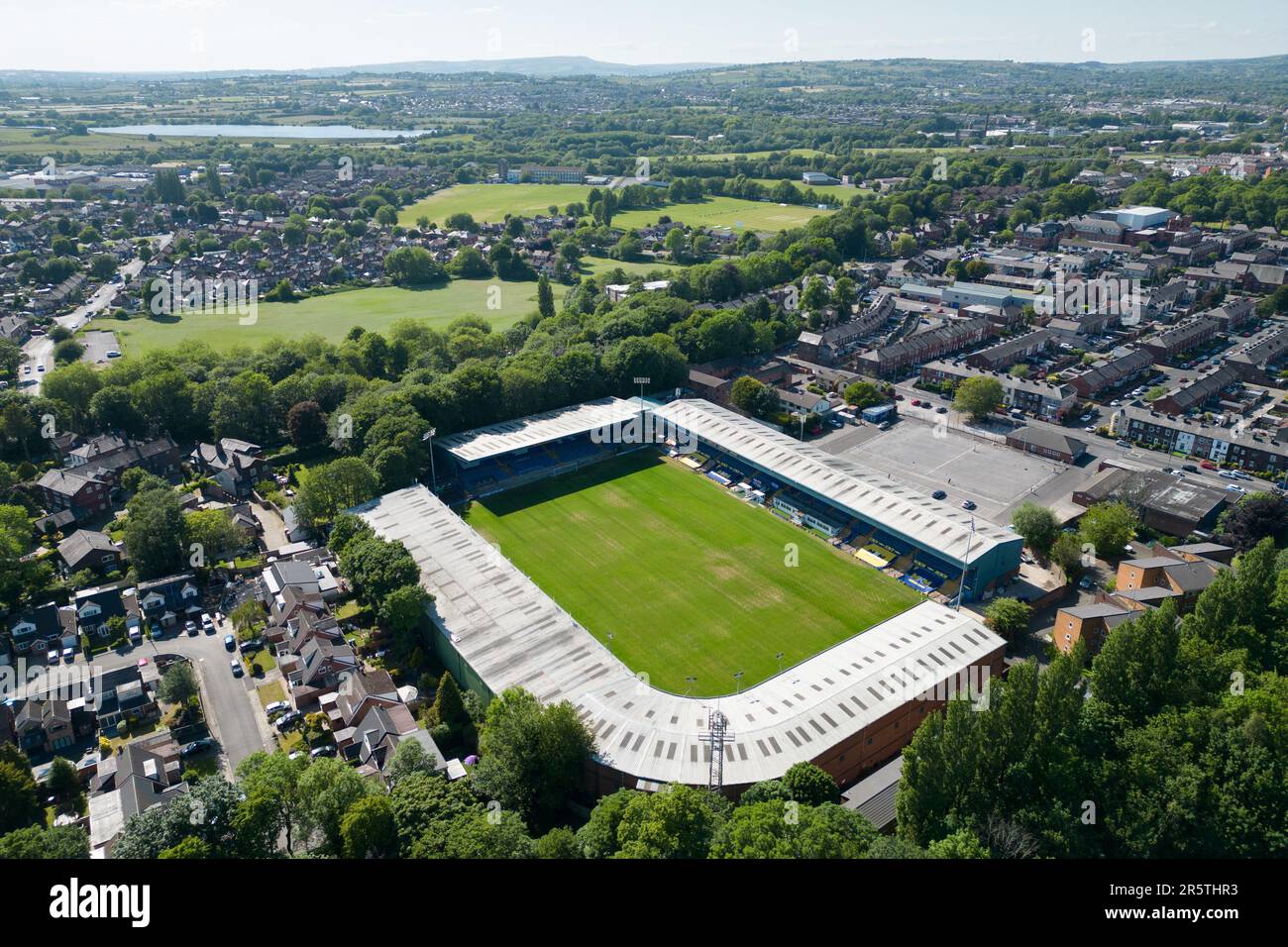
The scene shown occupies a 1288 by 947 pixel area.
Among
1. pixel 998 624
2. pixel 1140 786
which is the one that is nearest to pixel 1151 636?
pixel 1140 786

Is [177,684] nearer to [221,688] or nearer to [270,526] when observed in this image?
[221,688]

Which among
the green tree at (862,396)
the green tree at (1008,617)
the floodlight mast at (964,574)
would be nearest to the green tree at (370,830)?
the green tree at (1008,617)

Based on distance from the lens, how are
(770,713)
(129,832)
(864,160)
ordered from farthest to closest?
(864,160)
(770,713)
(129,832)

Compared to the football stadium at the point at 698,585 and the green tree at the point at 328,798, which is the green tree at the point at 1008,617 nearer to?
the football stadium at the point at 698,585

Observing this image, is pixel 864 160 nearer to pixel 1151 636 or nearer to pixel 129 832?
pixel 1151 636

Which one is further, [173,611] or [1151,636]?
[173,611]
